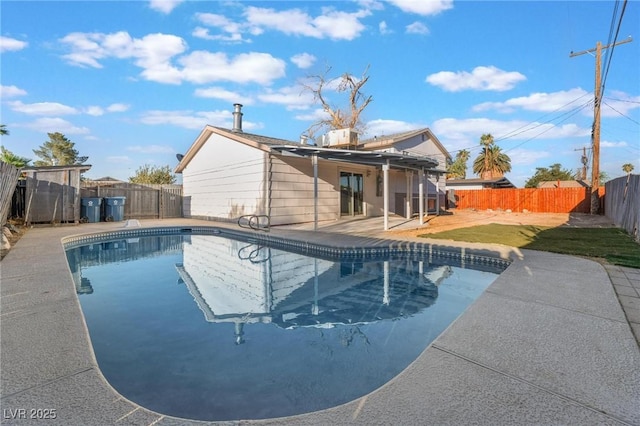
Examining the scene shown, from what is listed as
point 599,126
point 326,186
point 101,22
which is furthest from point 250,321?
point 599,126

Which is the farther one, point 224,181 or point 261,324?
point 224,181

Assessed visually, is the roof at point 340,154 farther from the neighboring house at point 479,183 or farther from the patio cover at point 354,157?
the neighboring house at point 479,183

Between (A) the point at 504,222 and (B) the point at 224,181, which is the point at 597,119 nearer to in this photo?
(A) the point at 504,222

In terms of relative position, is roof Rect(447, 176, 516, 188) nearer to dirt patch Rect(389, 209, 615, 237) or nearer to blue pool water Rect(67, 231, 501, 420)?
dirt patch Rect(389, 209, 615, 237)

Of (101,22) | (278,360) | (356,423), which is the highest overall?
(101,22)

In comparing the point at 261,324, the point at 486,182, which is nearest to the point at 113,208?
the point at 261,324

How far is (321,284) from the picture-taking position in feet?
18.6

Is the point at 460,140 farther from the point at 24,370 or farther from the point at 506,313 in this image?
the point at 24,370

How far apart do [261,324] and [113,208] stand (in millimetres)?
14269

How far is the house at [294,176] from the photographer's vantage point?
1159 cm

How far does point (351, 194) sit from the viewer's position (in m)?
14.7

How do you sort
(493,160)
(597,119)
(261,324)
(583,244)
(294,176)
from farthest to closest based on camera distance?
(493,160), (597,119), (294,176), (583,244), (261,324)

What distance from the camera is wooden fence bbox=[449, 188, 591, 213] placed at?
19.0 metres

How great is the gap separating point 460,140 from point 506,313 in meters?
32.0
